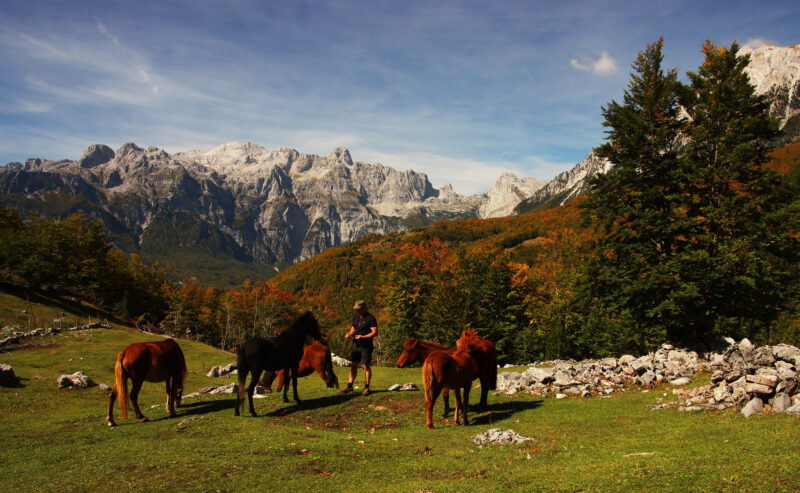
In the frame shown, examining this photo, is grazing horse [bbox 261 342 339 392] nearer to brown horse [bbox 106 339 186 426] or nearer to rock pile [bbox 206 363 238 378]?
brown horse [bbox 106 339 186 426]

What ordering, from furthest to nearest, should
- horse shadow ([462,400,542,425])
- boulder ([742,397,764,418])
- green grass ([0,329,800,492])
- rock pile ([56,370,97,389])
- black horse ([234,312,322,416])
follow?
rock pile ([56,370,97,389])
black horse ([234,312,322,416])
horse shadow ([462,400,542,425])
boulder ([742,397,764,418])
green grass ([0,329,800,492])

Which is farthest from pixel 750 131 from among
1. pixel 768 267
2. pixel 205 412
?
pixel 205 412

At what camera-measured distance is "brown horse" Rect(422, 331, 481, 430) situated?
10.3 meters

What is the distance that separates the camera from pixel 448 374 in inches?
414

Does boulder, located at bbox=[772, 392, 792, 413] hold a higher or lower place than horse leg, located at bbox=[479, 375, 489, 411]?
higher

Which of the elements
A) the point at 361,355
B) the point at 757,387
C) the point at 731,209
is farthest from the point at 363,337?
the point at 731,209

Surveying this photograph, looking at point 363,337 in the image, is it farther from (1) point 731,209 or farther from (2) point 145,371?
(1) point 731,209

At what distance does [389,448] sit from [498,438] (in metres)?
2.54

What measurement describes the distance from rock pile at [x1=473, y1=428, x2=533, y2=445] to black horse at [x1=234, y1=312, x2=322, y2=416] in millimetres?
6216

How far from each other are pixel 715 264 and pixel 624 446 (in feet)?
42.8

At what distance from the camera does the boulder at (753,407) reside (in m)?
9.49

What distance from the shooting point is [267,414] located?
1227 centimetres

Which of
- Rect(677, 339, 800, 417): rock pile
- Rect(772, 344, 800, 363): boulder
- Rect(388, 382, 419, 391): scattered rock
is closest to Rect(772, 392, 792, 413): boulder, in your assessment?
Rect(677, 339, 800, 417): rock pile

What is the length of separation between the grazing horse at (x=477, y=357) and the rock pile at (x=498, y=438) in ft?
7.67
